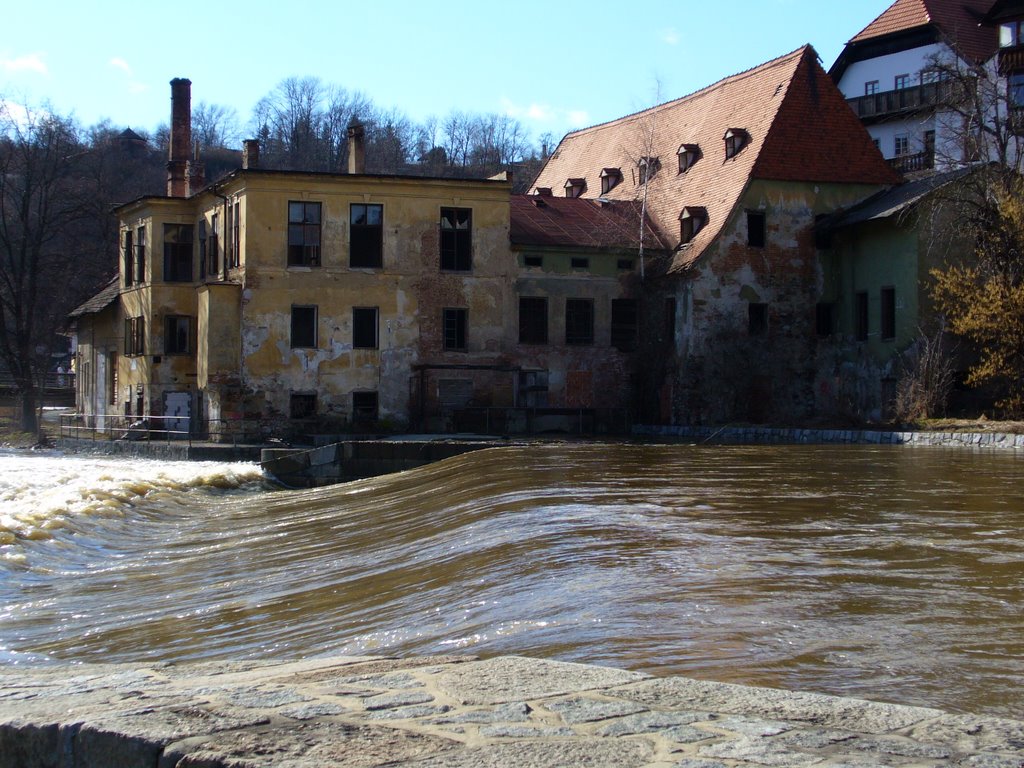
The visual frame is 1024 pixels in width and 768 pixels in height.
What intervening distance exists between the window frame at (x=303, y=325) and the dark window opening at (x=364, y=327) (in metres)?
1.15

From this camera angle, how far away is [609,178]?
47219 millimetres

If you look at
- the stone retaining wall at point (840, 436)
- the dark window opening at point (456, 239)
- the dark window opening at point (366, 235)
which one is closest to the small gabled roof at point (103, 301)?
the dark window opening at point (366, 235)

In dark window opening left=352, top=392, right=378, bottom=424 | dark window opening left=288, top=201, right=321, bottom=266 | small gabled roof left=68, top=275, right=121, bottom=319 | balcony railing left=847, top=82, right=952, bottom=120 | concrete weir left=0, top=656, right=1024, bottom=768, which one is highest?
balcony railing left=847, top=82, right=952, bottom=120

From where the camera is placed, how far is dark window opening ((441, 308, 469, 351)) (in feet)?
125

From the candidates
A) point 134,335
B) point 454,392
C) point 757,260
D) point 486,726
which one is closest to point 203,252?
point 134,335

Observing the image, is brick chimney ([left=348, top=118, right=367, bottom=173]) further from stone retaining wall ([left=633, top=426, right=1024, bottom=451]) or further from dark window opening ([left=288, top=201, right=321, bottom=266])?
stone retaining wall ([left=633, top=426, right=1024, bottom=451])

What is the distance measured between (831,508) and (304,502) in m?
9.60

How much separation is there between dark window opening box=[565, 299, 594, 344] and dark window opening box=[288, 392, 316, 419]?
27.5 ft

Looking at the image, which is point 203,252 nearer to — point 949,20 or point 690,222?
point 690,222

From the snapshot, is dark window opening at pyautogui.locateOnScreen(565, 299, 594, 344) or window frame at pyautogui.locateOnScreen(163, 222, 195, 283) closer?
dark window opening at pyautogui.locateOnScreen(565, 299, 594, 344)

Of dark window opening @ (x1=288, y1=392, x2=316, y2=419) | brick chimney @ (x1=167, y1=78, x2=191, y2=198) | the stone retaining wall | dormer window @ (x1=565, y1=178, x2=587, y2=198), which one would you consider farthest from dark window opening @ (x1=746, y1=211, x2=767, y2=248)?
brick chimney @ (x1=167, y1=78, x2=191, y2=198)

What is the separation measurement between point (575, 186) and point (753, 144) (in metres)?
11.8

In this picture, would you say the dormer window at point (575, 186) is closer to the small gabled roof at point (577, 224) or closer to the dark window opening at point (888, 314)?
the small gabled roof at point (577, 224)

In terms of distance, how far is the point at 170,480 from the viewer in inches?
982
